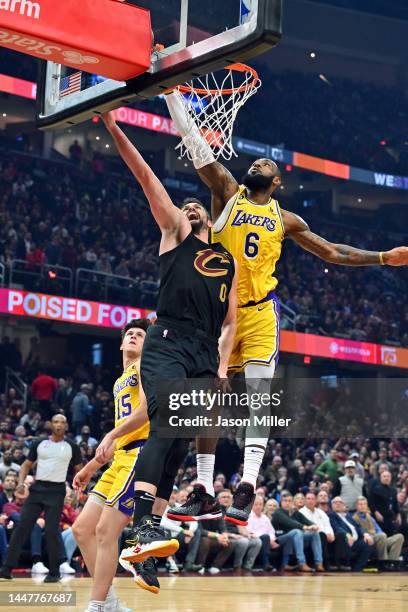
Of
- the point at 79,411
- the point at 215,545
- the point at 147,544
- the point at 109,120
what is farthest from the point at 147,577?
the point at 79,411

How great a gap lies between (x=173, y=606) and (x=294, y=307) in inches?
874

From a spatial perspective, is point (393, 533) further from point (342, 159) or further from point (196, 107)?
point (342, 159)

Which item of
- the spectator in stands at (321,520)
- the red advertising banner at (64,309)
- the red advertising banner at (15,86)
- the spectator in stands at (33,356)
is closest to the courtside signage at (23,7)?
the spectator in stands at (321,520)

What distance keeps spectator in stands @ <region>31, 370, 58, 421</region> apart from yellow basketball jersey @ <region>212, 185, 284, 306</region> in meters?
16.0

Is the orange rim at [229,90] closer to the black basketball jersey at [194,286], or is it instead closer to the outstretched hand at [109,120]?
the outstretched hand at [109,120]

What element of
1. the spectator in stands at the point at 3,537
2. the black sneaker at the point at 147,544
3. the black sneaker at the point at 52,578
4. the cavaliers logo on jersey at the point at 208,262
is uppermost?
the cavaliers logo on jersey at the point at 208,262

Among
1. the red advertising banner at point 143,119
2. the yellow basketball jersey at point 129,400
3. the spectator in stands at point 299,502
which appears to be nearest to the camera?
the yellow basketball jersey at point 129,400

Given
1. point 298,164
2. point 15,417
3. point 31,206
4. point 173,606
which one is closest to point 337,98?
point 298,164

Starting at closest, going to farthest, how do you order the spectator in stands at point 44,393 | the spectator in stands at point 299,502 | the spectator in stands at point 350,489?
1. the spectator in stands at point 299,502
2. the spectator in stands at point 350,489
3. the spectator in stands at point 44,393

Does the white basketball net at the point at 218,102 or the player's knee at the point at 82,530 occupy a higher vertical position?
the white basketball net at the point at 218,102

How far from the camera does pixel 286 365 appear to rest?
33.3 metres

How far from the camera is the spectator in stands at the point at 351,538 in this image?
16.4 m

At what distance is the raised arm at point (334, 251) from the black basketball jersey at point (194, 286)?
1.17m

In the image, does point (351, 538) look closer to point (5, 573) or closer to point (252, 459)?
point (5, 573)
